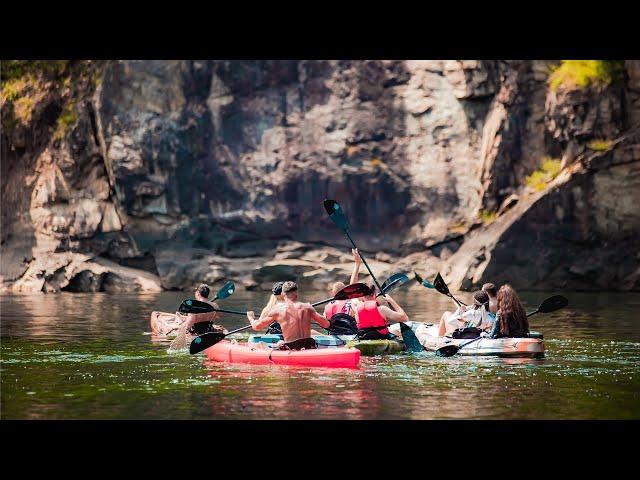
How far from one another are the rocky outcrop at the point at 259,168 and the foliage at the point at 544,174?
435 millimetres

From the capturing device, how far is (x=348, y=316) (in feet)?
63.0

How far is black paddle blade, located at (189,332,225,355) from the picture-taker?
54.9ft

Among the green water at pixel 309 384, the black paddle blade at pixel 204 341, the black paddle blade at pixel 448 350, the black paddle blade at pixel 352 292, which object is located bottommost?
the green water at pixel 309 384

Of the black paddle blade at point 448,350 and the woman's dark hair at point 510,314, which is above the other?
the woman's dark hair at point 510,314

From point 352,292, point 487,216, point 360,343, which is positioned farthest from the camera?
point 487,216

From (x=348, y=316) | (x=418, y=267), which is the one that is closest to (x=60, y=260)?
(x=418, y=267)

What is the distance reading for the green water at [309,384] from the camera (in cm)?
1180

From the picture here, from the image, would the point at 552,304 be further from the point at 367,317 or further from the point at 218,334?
the point at 218,334

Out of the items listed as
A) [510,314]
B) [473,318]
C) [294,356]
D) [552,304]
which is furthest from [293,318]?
[552,304]

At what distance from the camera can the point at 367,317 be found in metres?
17.8

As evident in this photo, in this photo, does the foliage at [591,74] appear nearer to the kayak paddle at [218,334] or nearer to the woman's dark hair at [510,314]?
the woman's dark hair at [510,314]

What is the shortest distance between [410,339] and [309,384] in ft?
13.8

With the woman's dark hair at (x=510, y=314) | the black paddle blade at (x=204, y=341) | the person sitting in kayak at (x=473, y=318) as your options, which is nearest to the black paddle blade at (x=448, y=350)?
the woman's dark hair at (x=510, y=314)
